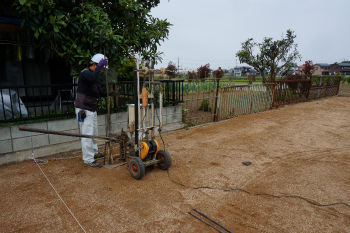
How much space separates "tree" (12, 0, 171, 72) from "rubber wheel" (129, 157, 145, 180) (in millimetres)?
2819

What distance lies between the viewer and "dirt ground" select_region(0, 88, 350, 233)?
282cm

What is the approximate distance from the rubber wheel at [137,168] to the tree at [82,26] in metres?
2.82

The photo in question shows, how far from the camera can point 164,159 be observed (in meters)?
4.30

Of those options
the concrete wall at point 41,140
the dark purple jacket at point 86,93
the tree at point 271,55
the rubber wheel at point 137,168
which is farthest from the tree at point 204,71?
the rubber wheel at point 137,168

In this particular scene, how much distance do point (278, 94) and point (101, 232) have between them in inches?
444

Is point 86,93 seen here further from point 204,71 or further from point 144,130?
point 204,71

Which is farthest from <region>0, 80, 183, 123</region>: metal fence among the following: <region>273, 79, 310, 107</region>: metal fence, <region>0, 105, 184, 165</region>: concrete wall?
<region>273, 79, 310, 107</region>: metal fence

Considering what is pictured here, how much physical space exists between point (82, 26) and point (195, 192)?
174 inches

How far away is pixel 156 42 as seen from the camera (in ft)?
23.0

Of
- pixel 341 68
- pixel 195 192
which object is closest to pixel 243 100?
pixel 195 192

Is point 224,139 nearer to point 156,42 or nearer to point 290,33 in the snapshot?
point 156,42

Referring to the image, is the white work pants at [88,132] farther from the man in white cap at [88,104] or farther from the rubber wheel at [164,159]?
the rubber wheel at [164,159]

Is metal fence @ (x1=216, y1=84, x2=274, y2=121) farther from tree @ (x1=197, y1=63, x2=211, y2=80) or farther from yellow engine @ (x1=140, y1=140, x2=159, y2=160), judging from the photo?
tree @ (x1=197, y1=63, x2=211, y2=80)

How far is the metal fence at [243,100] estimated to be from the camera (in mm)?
8766
